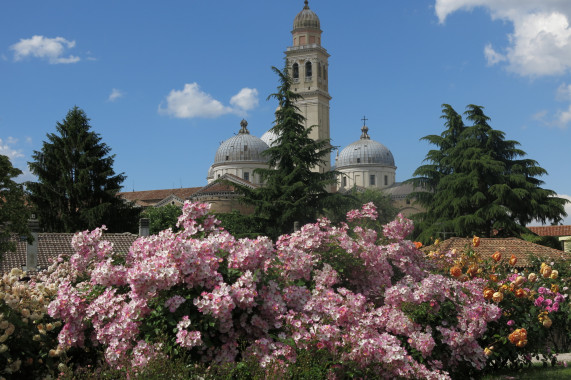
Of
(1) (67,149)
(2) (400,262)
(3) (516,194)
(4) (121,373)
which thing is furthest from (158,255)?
(1) (67,149)

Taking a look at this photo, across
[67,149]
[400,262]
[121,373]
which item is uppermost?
[67,149]

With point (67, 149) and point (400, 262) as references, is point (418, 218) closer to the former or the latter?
point (67, 149)

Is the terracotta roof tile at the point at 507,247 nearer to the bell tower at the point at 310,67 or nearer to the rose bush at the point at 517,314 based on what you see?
the rose bush at the point at 517,314

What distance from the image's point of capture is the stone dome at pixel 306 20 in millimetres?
78062

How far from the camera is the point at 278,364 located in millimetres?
5898

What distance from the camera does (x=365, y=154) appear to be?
8919 cm

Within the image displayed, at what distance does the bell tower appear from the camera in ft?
254

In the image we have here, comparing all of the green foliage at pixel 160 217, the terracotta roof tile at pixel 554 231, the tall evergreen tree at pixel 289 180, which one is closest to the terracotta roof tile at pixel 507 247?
the tall evergreen tree at pixel 289 180

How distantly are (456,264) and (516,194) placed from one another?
859 inches

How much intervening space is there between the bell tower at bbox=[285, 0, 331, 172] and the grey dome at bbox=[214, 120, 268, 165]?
6.68 meters

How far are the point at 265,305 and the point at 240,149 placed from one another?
71712 millimetres

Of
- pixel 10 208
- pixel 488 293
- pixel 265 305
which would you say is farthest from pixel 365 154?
pixel 265 305

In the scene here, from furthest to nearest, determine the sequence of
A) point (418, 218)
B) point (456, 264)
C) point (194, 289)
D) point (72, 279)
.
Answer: point (418, 218) < point (456, 264) < point (72, 279) < point (194, 289)

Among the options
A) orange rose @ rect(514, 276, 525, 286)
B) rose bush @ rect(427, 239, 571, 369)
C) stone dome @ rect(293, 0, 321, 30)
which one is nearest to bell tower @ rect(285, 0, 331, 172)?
stone dome @ rect(293, 0, 321, 30)
